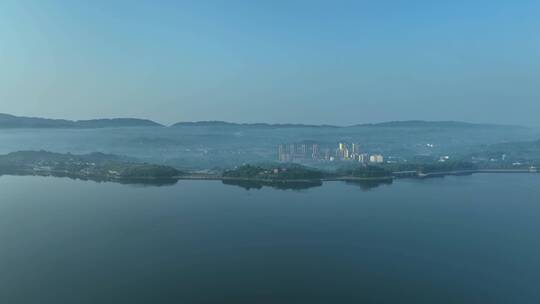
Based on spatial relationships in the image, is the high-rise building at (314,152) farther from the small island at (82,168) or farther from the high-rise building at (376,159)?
the small island at (82,168)

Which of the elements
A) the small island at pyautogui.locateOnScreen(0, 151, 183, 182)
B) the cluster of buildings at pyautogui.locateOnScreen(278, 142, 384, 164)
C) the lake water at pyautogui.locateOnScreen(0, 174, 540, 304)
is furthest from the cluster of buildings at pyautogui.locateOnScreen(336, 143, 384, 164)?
the small island at pyautogui.locateOnScreen(0, 151, 183, 182)

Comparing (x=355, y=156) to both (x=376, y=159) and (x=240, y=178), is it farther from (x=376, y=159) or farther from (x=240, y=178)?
(x=240, y=178)

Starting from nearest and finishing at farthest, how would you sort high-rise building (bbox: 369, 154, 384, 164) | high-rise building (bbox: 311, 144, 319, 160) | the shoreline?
the shoreline < high-rise building (bbox: 369, 154, 384, 164) < high-rise building (bbox: 311, 144, 319, 160)

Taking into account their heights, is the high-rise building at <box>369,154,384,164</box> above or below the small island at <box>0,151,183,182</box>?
above

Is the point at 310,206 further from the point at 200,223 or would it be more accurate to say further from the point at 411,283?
the point at 411,283

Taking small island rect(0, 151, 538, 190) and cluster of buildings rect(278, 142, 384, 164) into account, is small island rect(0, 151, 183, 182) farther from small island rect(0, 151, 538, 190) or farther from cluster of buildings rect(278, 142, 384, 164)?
cluster of buildings rect(278, 142, 384, 164)

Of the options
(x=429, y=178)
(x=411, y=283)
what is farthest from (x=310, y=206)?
(x=429, y=178)
